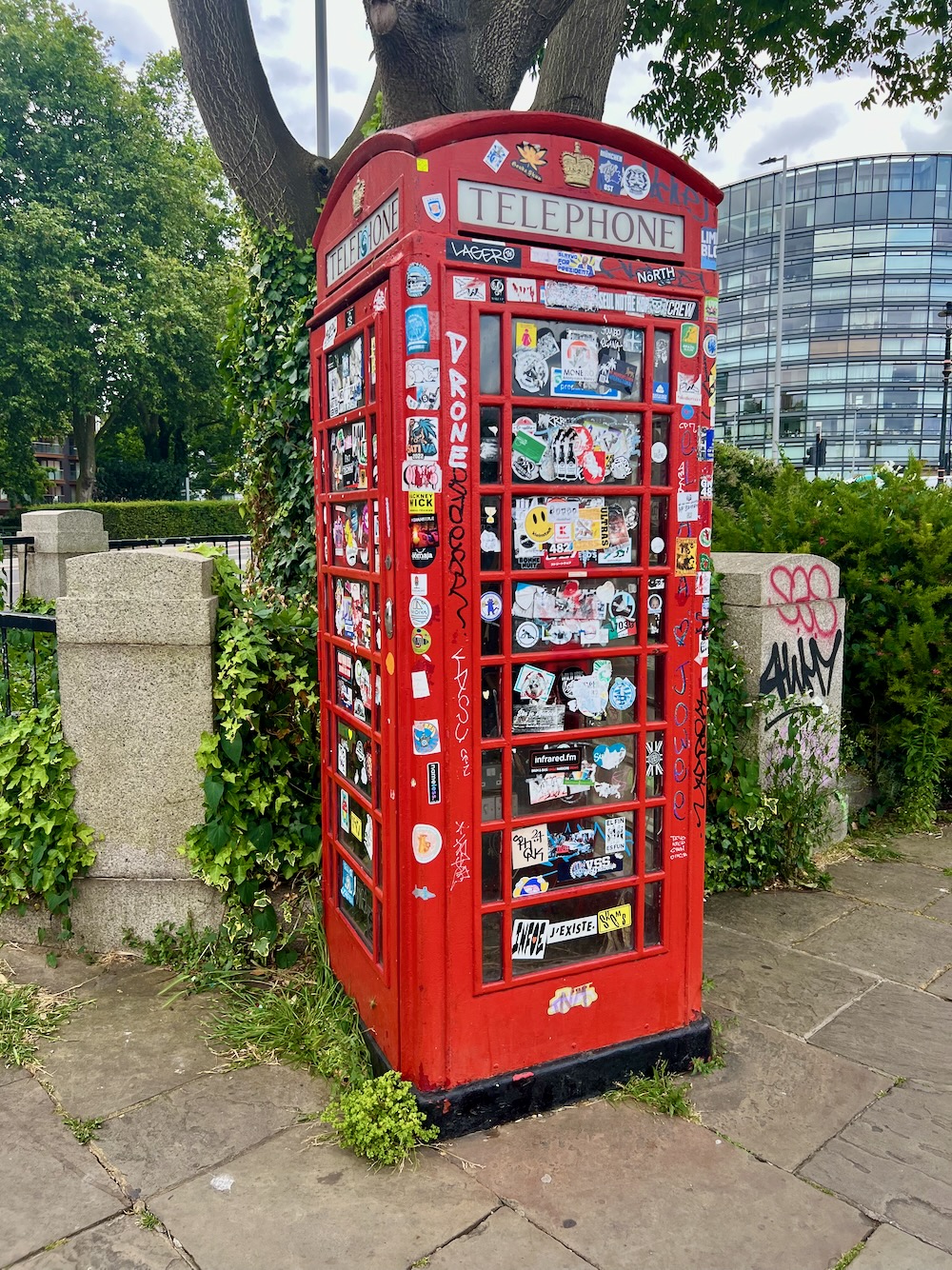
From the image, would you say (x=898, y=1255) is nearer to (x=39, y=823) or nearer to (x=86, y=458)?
(x=39, y=823)

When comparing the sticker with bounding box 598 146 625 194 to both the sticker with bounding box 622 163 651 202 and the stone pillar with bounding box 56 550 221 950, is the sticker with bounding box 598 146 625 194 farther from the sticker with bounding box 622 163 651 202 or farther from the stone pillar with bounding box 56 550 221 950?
the stone pillar with bounding box 56 550 221 950

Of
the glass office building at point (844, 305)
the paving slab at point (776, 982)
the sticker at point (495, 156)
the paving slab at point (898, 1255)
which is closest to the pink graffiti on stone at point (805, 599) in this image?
the paving slab at point (776, 982)

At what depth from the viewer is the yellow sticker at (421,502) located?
102 inches

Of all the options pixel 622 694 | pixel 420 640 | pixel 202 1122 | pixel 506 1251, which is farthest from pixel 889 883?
pixel 202 1122

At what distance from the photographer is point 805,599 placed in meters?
5.07

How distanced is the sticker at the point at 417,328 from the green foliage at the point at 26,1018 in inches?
112

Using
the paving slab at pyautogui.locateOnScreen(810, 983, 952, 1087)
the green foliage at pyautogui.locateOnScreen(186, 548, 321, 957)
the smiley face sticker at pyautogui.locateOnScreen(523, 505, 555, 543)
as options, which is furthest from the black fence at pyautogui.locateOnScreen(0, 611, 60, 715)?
the paving slab at pyautogui.locateOnScreen(810, 983, 952, 1087)

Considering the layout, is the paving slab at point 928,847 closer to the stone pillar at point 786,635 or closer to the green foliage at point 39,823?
the stone pillar at point 786,635

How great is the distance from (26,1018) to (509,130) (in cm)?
358

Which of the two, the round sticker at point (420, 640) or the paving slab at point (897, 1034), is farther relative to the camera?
the paving slab at point (897, 1034)

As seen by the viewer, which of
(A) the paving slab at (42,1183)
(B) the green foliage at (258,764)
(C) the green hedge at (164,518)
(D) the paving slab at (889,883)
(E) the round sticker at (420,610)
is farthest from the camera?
(C) the green hedge at (164,518)

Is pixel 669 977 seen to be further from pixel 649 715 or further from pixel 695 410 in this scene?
pixel 695 410

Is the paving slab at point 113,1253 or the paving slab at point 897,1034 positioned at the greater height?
the paving slab at point 113,1253

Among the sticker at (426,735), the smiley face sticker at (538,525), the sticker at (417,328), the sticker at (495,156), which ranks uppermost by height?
the sticker at (495,156)
